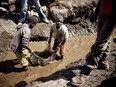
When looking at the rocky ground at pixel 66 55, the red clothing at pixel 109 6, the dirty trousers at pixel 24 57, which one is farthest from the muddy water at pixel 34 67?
the red clothing at pixel 109 6

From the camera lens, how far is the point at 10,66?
22.0ft

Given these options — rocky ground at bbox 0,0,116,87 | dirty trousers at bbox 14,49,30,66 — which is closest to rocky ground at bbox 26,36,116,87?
rocky ground at bbox 0,0,116,87

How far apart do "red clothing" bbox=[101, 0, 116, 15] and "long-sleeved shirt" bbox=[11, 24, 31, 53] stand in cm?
221

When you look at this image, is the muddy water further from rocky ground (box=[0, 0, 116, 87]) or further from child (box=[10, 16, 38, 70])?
child (box=[10, 16, 38, 70])

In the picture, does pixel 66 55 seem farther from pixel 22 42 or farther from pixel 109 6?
pixel 109 6

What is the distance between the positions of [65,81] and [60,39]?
2.03 meters

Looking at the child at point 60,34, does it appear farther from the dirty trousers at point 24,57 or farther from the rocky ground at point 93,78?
the rocky ground at point 93,78

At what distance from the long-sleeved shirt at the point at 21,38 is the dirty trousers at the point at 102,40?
1.87m

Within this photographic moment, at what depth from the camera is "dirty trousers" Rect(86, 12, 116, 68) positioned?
4.55m

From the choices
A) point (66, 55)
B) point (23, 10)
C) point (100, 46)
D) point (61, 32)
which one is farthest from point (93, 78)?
point (23, 10)

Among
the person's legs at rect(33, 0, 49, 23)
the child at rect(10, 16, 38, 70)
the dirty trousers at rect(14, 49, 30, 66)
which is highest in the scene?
the person's legs at rect(33, 0, 49, 23)

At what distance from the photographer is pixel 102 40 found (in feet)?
15.4

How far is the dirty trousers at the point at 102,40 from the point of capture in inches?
179

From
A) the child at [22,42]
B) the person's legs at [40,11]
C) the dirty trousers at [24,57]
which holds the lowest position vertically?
the dirty trousers at [24,57]
